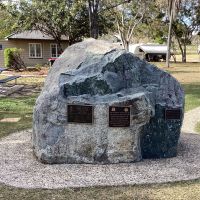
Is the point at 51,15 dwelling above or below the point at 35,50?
above

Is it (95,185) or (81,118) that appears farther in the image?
(81,118)

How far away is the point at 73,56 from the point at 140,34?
162 feet

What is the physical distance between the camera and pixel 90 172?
5.89m

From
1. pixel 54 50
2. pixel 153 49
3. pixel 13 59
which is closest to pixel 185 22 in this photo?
pixel 153 49

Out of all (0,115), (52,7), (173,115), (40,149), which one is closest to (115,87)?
(173,115)

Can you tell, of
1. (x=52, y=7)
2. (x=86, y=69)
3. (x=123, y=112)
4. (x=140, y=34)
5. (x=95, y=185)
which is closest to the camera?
(x=95, y=185)

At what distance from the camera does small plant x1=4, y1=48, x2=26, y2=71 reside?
28422mm

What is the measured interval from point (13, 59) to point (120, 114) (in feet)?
78.2

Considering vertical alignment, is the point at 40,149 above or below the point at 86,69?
below

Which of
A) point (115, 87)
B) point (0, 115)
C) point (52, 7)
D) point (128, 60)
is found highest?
point (52, 7)

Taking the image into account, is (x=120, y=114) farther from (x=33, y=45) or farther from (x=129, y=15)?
(x=129, y=15)

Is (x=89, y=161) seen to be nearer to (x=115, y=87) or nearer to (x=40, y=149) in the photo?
(x=40, y=149)

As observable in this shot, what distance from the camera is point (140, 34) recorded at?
182 ft

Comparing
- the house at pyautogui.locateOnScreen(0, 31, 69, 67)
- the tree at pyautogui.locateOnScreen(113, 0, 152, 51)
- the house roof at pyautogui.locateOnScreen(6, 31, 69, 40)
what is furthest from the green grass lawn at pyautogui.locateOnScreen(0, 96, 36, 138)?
the tree at pyautogui.locateOnScreen(113, 0, 152, 51)
